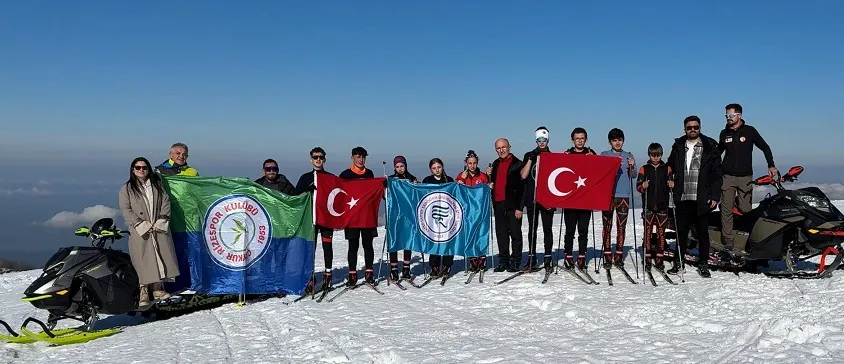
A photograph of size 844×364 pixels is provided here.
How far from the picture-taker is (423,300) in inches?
365

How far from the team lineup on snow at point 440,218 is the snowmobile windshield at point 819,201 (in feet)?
0.08

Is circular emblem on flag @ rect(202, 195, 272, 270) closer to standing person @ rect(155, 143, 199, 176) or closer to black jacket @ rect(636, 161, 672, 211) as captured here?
standing person @ rect(155, 143, 199, 176)

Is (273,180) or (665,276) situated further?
(273,180)

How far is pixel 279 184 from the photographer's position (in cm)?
1037

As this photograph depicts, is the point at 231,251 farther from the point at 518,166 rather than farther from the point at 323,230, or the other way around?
the point at 518,166

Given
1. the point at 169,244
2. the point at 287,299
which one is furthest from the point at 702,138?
the point at 169,244

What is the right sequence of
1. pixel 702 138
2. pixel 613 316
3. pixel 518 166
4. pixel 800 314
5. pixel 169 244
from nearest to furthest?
pixel 800 314 → pixel 613 316 → pixel 169 244 → pixel 702 138 → pixel 518 166

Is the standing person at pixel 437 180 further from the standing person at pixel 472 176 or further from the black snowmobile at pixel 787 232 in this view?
the black snowmobile at pixel 787 232

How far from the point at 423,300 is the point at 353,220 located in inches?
78.0

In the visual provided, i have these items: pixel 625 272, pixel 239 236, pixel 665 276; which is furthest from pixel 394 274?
pixel 665 276

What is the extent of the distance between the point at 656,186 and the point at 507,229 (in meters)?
2.73

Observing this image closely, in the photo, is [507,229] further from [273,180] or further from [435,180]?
[273,180]

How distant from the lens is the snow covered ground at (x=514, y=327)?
20.5 feet

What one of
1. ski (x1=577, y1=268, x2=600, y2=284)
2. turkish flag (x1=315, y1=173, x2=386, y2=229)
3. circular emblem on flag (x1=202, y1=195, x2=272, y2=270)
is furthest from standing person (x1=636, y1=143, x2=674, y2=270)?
circular emblem on flag (x1=202, y1=195, x2=272, y2=270)
